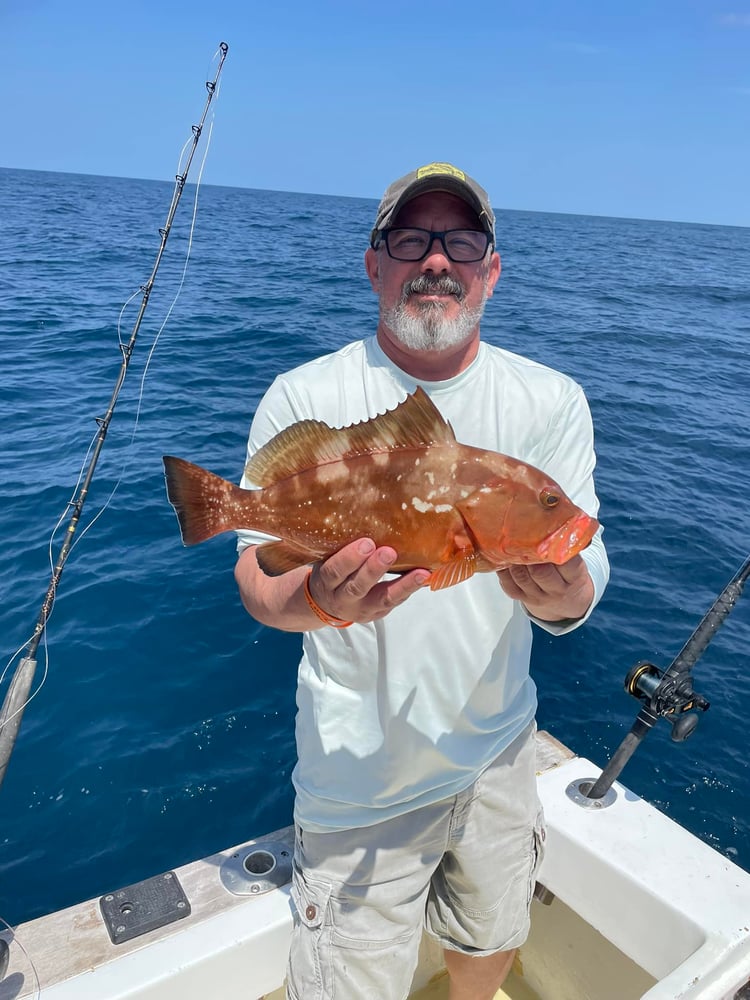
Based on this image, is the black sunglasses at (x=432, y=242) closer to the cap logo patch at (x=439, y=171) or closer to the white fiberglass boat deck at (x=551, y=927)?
the cap logo patch at (x=439, y=171)

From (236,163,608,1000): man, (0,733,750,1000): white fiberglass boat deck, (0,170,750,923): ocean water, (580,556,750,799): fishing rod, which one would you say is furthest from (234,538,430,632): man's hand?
(0,170,750,923): ocean water

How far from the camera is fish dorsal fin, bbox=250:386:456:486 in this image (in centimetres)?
216

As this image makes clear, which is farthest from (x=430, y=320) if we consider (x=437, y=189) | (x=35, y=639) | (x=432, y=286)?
(x=35, y=639)

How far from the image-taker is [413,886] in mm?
2773

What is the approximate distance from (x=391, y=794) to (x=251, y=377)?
11787 millimetres

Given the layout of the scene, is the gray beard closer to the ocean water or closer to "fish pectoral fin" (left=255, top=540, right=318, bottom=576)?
"fish pectoral fin" (left=255, top=540, right=318, bottom=576)

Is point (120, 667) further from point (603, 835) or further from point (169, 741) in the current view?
point (603, 835)

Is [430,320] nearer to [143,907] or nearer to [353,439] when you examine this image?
[353,439]

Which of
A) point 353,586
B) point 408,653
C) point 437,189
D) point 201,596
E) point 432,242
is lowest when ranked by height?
point 201,596

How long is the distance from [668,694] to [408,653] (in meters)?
1.67

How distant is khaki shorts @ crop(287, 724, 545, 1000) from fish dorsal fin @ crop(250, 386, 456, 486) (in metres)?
1.46

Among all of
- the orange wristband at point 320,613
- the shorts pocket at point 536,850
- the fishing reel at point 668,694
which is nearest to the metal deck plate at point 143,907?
the shorts pocket at point 536,850

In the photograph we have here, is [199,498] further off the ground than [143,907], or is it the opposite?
[199,498]

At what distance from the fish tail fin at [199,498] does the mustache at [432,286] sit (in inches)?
40.7
